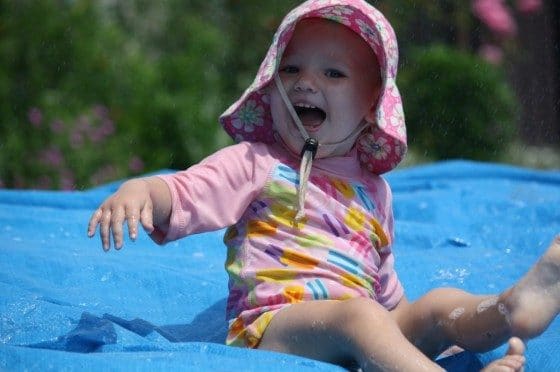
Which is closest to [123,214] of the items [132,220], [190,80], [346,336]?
[132,220]

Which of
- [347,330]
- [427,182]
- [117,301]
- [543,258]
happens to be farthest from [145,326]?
[427,182]

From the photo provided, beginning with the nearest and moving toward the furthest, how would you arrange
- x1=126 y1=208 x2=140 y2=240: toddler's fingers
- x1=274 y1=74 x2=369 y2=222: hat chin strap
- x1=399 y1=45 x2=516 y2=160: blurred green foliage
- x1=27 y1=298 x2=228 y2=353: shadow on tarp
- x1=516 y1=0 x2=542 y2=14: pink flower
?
x1=126 y1=208 x2=140 y2=240: toddler's fingers < x1=27 y1=298 x2=228 y2=353: shadow on tarp < x1=274 y1=74 x2=369 y2=222: hat chin strap < x1=399 y1=45 x2=516 y2=160: blurred green foliage < x1=516 y1=0 x2=542 y2=14: pink flower

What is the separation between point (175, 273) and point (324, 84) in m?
0.83

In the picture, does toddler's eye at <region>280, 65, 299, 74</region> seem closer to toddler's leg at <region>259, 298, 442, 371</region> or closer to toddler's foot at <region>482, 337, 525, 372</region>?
toddler's leg at <region>259, 298, 442, 371</region>

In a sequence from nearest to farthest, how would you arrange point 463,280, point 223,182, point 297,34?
1. point 223,182
2. point 297,34
3. point 463,280

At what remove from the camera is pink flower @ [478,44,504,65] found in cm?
821

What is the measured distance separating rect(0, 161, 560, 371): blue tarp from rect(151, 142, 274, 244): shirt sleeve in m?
0.28

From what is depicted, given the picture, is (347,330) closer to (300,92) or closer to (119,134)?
(300,92)

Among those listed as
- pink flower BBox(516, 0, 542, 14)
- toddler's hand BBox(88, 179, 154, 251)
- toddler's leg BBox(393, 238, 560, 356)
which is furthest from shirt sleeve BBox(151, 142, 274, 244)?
pink flower BBox(516, 0, 542, 14)

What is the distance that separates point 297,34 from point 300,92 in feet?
0.62

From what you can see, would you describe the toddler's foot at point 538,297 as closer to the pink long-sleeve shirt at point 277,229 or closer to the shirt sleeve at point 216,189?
the pink long-sleeve shirt at point 277,229

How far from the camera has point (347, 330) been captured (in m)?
2.21

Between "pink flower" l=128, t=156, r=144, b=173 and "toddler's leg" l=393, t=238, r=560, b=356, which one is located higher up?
"toddler's leg" l=393, t=238, r=560, b=356

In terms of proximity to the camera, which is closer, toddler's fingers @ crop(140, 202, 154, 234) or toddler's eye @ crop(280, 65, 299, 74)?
toddler's fingers @ crop(140, 202, 154, 234)
